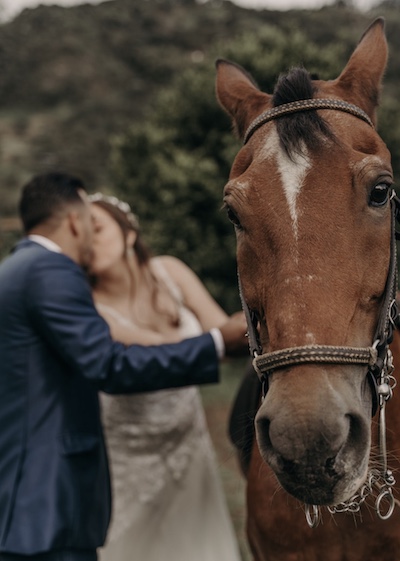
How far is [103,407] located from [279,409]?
267cm

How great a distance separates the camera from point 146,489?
13.3ft

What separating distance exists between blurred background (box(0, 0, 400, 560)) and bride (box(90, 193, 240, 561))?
78cm

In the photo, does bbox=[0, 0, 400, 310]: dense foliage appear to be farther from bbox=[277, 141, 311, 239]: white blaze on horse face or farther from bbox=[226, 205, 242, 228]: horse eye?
bbox=[277, 141, 311, 239]: white blaze on horse face

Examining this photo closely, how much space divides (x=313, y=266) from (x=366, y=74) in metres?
1.06

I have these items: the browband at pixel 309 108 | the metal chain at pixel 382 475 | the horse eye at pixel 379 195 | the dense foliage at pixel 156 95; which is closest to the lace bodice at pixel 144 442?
the metal chain at pixel 382 475

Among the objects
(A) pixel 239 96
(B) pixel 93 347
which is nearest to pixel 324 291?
(A) pixel 239 96

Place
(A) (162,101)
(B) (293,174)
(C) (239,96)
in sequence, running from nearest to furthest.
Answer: (B) (293,174) < (C) (239,96) < (A) (162,101)

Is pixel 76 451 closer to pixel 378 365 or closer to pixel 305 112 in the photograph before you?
pixel 378 365

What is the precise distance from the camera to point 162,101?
595 inches

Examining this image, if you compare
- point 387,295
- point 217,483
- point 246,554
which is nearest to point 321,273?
point 387,295

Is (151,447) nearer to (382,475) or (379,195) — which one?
(382,475)

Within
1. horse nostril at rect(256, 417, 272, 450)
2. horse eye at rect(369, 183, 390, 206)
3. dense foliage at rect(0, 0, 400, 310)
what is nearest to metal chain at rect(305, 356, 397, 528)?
horse nostril at rect(256, 417, 272, 450)

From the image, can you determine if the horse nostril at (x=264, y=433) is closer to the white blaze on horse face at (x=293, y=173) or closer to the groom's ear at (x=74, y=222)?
the white blaze on horse face at (x=293, y=173)

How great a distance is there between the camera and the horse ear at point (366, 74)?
239 cm
